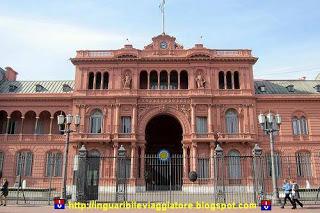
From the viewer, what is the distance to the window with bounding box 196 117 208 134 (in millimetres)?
39969

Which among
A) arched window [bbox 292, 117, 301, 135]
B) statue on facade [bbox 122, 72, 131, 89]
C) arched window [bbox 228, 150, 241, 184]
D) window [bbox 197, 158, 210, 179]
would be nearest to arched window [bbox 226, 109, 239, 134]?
arched window [bbox 228, 150, 241, 184]

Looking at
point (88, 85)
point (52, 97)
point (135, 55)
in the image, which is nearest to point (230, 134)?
point (135, 55)

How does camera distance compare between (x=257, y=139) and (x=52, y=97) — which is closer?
(x=257, y=139)

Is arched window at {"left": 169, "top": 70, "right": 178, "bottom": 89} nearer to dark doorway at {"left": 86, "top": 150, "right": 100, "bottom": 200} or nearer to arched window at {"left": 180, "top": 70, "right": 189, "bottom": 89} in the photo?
arched window at {"left": 180, "top": 70, "right": 189, "bottom": 89}

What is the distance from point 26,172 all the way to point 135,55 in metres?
19.6

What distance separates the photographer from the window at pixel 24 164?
40.7 metres

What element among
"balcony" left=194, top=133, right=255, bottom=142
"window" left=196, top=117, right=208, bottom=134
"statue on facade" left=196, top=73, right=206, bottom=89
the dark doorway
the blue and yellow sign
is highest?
"statue on facade" left=196, top=73, right=206, bottom=89

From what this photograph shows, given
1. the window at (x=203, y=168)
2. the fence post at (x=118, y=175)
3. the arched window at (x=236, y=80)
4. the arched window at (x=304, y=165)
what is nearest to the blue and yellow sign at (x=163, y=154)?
the window at (x=203, y=168)

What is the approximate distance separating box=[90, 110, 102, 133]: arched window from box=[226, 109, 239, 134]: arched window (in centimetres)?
1554

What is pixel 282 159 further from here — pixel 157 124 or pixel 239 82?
pixel 157 124

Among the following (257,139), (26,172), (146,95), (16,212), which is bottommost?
(16,212)

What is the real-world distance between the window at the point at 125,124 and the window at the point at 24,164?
39.9 ft

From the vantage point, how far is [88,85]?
42500 mm

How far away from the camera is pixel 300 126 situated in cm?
4134
